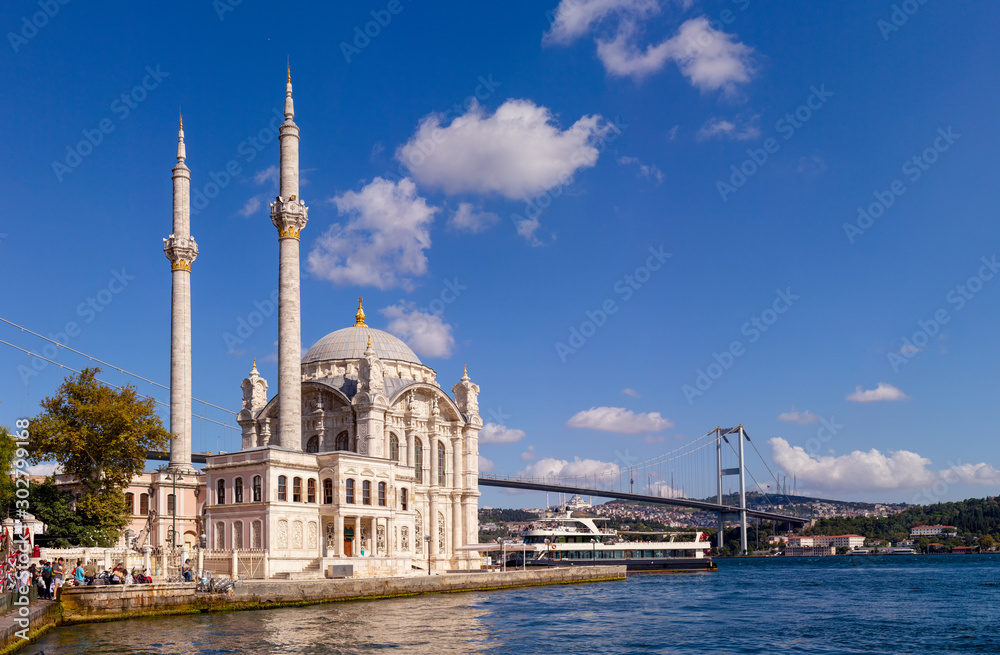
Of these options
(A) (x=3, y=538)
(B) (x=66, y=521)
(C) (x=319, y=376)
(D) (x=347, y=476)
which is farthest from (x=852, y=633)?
(C) (x=319, y=376)

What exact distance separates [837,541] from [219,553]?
11040 cm

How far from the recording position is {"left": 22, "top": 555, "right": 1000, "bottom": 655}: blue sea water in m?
23.2

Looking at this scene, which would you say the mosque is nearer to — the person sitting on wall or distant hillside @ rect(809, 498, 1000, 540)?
the person sitting on wall

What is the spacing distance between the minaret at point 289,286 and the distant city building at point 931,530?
366 feet

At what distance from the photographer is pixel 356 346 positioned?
52.5 meters

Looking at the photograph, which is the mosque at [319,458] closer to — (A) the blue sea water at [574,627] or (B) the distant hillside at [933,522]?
(A) the blue sea water at [574,627]

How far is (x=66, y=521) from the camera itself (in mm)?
36875

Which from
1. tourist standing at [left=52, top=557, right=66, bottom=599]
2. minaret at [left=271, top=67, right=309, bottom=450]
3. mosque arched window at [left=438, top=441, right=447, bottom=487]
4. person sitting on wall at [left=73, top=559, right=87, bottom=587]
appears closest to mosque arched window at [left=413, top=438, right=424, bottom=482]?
mosque arched window at [left=438, top=441, right=447, bottom=487]

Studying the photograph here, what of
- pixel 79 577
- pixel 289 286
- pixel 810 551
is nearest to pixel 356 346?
pixel 289 286

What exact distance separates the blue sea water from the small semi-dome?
16540mm

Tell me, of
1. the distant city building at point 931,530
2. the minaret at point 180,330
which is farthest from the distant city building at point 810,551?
the minaret at point 180,330

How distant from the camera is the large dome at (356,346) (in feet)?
172

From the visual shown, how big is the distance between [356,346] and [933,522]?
11198cm

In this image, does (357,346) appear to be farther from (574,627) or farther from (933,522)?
(933,522)
